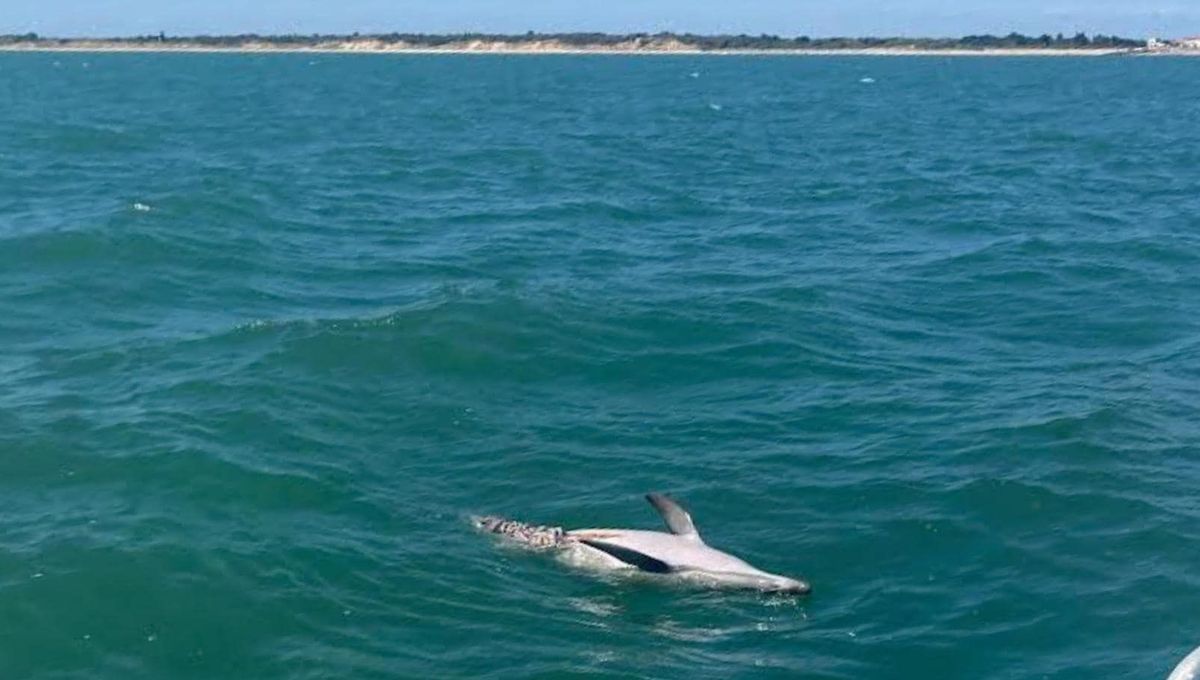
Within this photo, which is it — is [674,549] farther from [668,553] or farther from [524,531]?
[524,531]

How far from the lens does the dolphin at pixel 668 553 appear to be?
16.5m

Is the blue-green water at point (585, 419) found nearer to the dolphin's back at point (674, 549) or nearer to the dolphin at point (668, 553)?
the dolphin at point (668, 553)

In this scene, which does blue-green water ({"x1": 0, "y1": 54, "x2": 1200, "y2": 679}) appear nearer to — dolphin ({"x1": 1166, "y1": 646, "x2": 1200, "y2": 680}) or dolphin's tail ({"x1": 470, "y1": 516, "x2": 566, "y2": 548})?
dolphin's tail ({"x1": 470, "y1": 516, "x2": 566, "y2": 548})

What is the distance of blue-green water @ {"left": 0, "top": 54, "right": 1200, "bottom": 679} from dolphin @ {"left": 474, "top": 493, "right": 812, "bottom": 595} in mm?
248

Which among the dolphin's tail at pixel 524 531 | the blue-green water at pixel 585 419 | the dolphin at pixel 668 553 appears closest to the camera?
the blue-green water at pixel 585 419

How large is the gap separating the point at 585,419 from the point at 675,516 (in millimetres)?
5702

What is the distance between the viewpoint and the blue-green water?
1580 centimetres

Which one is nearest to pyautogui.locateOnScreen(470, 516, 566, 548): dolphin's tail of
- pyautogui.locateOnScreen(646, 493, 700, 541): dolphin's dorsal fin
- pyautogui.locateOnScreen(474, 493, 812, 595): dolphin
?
pyautogui.locateOnScreen(474, 493, 812, 595): dolphin

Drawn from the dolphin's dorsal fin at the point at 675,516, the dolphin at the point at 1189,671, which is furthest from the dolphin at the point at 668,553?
the dolphin at the point at 1189,671

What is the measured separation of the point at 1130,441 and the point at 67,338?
652 inches

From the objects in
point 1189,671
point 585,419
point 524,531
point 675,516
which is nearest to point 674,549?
point 675,516

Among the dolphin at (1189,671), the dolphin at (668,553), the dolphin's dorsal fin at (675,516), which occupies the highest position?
the dolphin's dorsal fin at (675,516)

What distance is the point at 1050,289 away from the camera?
3191 centimetres

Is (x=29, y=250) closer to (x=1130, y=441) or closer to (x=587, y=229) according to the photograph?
(x=587, y=229)
